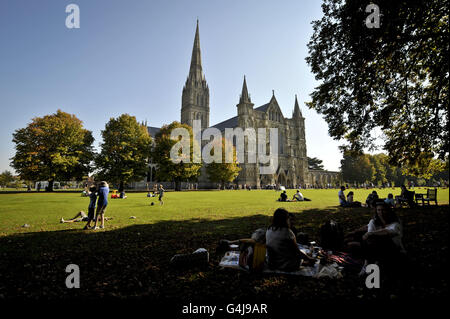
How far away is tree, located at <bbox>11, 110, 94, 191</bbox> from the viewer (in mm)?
32562

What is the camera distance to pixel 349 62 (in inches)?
375

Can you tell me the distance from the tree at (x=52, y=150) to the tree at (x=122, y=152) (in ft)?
17.6

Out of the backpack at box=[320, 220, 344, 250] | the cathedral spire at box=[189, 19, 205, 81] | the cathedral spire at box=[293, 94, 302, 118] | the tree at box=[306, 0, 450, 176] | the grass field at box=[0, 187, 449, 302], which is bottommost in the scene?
the grass field at box=[0, 187, 449, 302]

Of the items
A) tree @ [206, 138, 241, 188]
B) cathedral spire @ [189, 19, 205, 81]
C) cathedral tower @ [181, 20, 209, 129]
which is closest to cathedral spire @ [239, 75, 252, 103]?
tree @ [206, 138, 241, 188]

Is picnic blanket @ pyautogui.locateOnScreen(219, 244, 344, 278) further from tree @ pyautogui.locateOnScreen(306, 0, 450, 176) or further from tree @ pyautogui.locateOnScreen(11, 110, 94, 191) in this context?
tree @ pyautogui.locateOnScreen(11, 110, 94, 191)

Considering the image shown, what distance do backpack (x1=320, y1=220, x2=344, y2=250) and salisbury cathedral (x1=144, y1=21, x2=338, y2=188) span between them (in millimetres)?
47178

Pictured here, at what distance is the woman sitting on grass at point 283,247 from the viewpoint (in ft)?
13.3

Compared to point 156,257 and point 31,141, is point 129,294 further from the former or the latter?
point 31,141

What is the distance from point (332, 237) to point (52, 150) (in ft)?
139

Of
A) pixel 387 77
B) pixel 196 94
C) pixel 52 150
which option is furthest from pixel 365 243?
pixel 196 94

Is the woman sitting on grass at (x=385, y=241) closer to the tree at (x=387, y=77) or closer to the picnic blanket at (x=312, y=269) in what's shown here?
the picnic blanket at (x=312, y=269)

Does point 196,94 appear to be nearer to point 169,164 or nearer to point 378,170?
point 169,164

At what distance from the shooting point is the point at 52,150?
114 ft

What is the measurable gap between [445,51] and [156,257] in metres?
11.6
